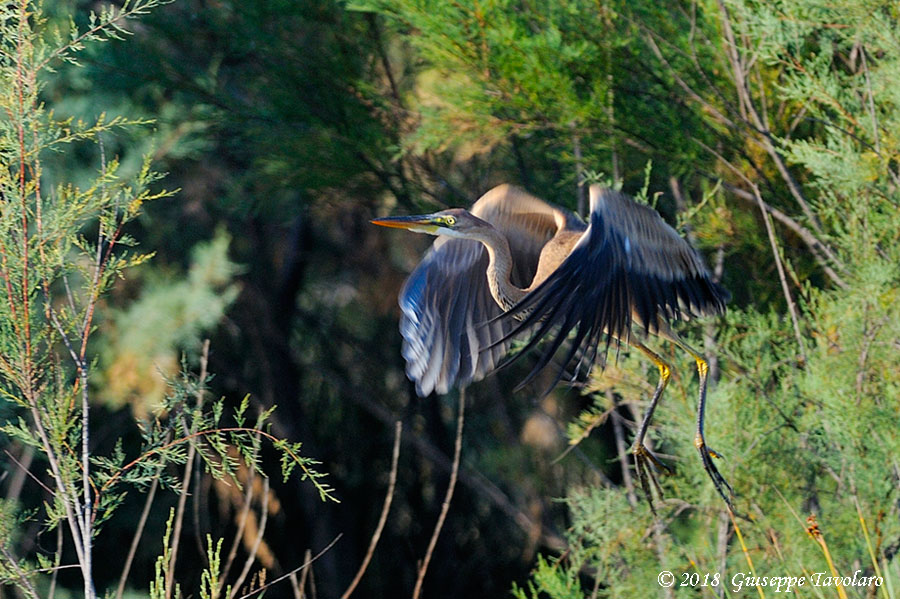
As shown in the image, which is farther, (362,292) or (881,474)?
(362,292)

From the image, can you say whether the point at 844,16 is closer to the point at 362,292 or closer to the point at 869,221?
the point at 869,221

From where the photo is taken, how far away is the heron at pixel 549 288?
2.93 metres

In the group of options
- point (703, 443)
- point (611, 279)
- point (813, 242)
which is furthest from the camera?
point (813, 242)

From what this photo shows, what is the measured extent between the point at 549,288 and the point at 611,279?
219 mm

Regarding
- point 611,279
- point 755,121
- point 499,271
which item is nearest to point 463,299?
point 499,271

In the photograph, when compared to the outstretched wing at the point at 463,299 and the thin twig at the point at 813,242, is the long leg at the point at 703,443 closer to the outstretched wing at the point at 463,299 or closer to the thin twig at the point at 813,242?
the outstretched wing at the point at 463,299

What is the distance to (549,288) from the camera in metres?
2.90

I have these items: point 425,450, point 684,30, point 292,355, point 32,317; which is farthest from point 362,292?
point 32,317

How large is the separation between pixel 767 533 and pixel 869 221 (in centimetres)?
121

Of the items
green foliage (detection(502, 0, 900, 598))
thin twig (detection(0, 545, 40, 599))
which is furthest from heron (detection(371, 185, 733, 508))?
thin twig (detection(0, 545, 40, 599))

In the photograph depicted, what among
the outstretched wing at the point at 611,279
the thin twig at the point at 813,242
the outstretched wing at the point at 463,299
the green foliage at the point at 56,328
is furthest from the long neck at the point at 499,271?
the thin twig at the point at 813,242

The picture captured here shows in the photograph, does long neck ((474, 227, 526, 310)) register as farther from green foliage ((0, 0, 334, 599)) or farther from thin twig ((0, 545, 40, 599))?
thin twig ((0, 545, 40, 599))

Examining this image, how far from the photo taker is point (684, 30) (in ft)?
17.4

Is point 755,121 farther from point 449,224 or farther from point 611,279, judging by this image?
point 611,279
